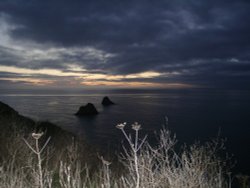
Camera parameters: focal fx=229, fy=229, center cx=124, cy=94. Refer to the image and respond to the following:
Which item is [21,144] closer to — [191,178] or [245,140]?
[191,178]

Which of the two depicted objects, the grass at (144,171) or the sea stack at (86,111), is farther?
the sea stack at (86,111)

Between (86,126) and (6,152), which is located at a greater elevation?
(6,152)

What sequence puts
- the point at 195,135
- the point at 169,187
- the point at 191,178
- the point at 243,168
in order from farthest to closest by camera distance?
1. the point at 195,135
2. the point at 243,168
3. the point at 191,178
4. the point at 169,187

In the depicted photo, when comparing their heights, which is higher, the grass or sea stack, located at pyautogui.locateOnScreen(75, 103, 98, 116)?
the grass

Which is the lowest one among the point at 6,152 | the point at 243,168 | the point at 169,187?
the point at 243,168

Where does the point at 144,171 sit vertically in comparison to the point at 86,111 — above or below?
above

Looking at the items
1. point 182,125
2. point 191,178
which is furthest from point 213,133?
point 191,178

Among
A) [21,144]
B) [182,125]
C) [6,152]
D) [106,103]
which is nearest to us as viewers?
[21,144]

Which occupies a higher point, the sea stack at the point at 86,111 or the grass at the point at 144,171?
the grass at the point at 144,171

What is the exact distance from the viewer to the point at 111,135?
46.7 m

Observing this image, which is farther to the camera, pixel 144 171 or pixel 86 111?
pixel 86 111

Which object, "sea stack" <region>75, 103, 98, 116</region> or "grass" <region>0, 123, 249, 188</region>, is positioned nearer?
"grass" <region>0, 123, 249, 188</region>

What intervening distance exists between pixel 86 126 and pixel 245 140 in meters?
35.8

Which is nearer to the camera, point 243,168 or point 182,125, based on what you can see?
point 243,168
